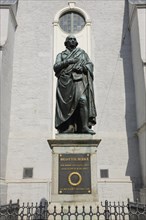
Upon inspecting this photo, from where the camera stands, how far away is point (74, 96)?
602 cm

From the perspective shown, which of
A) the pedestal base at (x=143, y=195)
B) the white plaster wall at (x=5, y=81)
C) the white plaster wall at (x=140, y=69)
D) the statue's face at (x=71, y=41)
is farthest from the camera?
the white plaster wall at (x=140, y=69)

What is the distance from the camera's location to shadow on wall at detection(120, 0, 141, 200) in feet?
44.1

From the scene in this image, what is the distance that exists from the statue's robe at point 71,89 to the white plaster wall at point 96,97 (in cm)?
797

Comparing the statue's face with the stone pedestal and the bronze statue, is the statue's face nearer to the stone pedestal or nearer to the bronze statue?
the bronze statue

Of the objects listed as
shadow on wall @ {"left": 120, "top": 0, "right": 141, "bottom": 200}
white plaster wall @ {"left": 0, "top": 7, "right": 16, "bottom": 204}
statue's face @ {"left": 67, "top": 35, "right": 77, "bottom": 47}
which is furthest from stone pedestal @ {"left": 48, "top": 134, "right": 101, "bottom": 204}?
shadow on wall @ {"left": 120, "top": 0, "right": 141, "bottom": 200}

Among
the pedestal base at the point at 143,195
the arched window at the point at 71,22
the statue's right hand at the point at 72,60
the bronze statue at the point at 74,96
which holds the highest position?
the arched window at the point at 71,22

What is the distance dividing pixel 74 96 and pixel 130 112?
9049mm

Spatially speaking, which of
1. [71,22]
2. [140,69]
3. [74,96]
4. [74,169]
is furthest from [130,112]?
[74,169]

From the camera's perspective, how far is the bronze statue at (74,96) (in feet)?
19.6

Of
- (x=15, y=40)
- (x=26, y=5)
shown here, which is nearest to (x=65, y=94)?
(x=15, y=40)

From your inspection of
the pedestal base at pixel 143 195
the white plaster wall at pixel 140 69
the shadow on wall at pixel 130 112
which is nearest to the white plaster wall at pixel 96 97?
the shadow on wall at pixel 130 112

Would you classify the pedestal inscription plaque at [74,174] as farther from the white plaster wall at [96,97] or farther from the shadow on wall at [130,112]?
the shadow on wall at [130,112]

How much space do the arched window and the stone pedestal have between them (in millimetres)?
11722

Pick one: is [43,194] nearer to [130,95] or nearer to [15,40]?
[130,95]
